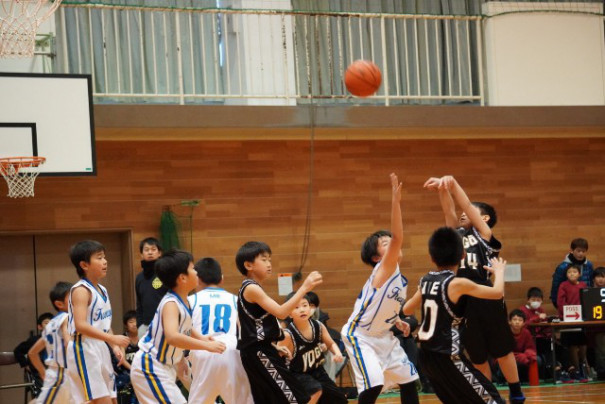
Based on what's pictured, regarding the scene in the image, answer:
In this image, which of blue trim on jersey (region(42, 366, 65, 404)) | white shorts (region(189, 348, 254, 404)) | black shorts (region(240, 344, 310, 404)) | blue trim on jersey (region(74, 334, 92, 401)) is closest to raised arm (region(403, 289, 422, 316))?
black shorts (region(240, 344, 310, 404))

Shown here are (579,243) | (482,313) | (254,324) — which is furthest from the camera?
(579,243)

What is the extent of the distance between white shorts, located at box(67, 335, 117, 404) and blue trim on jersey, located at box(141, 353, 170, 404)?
1.06 metres

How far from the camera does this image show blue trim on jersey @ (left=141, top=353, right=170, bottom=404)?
234 inches

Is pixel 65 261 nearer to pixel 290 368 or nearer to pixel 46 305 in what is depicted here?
pixel 46 305

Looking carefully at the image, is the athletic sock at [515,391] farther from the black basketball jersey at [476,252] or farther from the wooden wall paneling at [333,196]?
the wooden wall paneling at [333,196]

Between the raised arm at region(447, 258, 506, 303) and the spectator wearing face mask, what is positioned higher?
the raised arm at region(447, 258, 506, 303)

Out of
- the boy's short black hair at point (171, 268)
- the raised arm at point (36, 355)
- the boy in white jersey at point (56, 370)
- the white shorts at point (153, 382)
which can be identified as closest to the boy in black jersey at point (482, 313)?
the boy's short black hair at point (171, 268)

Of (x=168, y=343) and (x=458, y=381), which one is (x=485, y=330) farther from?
(x=168, y=343)

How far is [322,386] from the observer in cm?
683

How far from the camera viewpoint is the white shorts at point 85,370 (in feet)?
22.7

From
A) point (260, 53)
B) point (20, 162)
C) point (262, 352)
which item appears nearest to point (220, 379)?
point (262, 352)

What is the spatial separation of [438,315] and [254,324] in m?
1.29

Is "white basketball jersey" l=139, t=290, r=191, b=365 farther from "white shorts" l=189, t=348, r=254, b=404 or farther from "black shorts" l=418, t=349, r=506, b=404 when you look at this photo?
"black shorts" l=418, t=349, r=506, b=404

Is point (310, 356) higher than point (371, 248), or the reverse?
point (371, 248)
